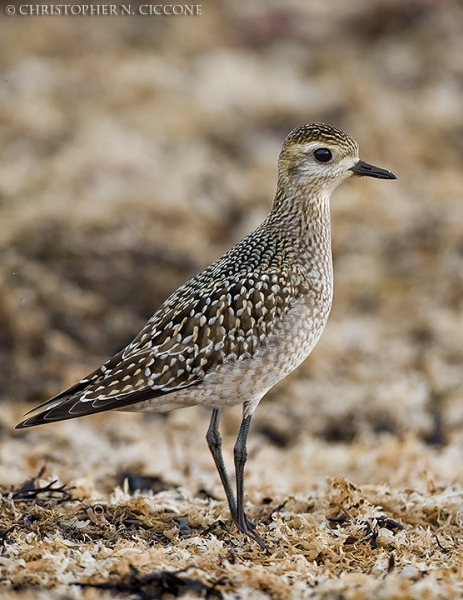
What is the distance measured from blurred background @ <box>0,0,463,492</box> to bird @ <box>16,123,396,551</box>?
3011 millimetres

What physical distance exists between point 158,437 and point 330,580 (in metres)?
4.27

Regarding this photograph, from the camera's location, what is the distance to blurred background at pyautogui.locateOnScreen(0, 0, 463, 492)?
9867mm

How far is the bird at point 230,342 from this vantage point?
5.54 meters

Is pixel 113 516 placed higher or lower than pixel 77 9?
lower

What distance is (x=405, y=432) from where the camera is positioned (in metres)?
9.11

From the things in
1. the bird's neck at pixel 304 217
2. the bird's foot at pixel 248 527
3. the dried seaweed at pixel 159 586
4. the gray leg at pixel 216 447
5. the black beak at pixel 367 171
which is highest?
the black beak at pixel 367 171

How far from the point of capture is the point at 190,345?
18.5 feet

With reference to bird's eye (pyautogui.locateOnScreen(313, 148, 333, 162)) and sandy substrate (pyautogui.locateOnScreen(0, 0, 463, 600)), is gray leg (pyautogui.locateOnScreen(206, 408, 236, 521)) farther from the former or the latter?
bird's eye (pyautogui.locateOnScreen(313, 148, 333, 162))

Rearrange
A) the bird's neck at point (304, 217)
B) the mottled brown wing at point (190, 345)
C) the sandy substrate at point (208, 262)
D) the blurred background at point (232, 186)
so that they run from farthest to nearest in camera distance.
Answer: the blurred background at point (232, 186), the bird's neck at point (304, 217), the mottled brown wing at point (190, 345), the sandy substrate at point (208, 262)

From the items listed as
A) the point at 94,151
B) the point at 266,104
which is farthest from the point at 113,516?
the point at 266,104

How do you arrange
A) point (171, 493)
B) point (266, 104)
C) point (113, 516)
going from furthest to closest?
point (266, 104) < point (171, 493) < point (113, 516)

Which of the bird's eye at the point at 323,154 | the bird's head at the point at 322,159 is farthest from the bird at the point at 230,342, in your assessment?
the bird's eye at the point at 323,154

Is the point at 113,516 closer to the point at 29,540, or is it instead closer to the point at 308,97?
the point at 29,540

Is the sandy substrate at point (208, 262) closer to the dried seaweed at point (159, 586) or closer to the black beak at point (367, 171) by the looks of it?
the dried seaweed at point (159, 586)
